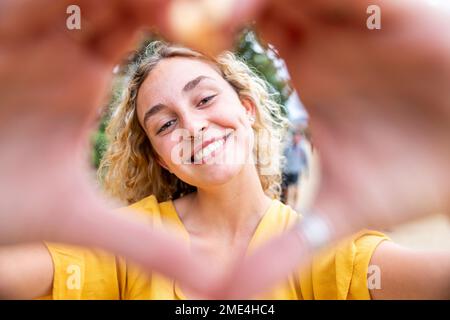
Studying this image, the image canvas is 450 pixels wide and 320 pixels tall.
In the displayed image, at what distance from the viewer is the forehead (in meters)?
0.99

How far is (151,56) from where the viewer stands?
101 centimetres

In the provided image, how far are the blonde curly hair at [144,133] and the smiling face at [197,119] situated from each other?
1 cm

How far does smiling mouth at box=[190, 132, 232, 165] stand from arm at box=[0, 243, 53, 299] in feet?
0.90

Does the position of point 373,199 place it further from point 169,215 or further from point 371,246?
point 169,215

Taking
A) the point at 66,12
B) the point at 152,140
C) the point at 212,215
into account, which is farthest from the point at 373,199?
the point at 66,12

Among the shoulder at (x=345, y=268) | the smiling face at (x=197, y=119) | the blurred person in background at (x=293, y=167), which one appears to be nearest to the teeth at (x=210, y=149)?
the smiling face at (x=197, y=119)

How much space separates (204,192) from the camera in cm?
104

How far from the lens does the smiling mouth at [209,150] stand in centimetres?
100

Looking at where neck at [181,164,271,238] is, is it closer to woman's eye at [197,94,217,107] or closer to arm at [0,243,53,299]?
woman's eye at [197,94,217,107]

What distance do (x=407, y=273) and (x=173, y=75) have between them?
1.51ft

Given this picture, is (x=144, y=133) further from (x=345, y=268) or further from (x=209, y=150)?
(x=345, y=268)

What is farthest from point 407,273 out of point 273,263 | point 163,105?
point 163,105

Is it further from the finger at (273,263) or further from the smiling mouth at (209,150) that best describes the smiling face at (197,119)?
the finger at (273,263)

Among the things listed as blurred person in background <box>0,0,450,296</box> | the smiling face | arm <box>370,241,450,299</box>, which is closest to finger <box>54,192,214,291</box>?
blurred person in background <box>0,0,450,296</box>
